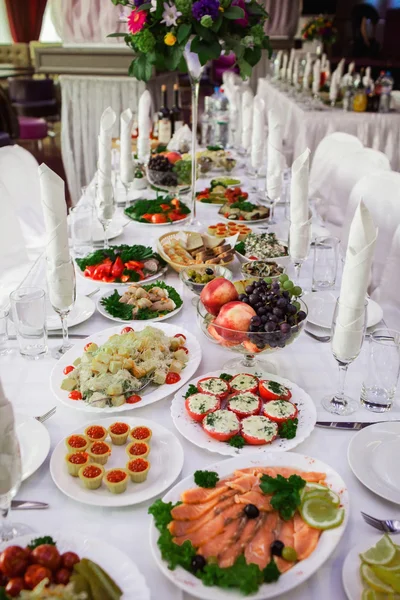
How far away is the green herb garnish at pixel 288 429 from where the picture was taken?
1.10 meters

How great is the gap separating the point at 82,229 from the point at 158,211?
428 millimetres

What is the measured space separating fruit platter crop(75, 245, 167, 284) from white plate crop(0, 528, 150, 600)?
104 cm

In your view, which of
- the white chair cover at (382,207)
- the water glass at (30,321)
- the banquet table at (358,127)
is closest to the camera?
the water glass at (30,321)

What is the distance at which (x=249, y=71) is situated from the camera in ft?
7.70

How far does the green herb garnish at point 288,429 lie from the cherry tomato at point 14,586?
21.3 inches

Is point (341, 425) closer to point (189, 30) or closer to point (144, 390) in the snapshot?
point (144, 390)

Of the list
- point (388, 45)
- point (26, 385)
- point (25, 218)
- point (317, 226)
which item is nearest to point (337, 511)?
point (26, 385)

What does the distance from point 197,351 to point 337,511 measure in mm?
582

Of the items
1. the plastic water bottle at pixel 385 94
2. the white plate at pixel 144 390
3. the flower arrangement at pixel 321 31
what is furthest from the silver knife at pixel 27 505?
the flower arrangement at pixel 321 31

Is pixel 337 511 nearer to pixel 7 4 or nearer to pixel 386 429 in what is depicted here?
pixel 386 429

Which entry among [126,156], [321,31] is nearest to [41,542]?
[126,156]

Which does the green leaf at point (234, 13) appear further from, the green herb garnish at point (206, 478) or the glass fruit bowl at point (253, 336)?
the green herb garnish at point (206, 478)

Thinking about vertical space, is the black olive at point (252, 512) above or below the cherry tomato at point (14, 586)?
below

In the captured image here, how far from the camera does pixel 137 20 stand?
6.86 ft
